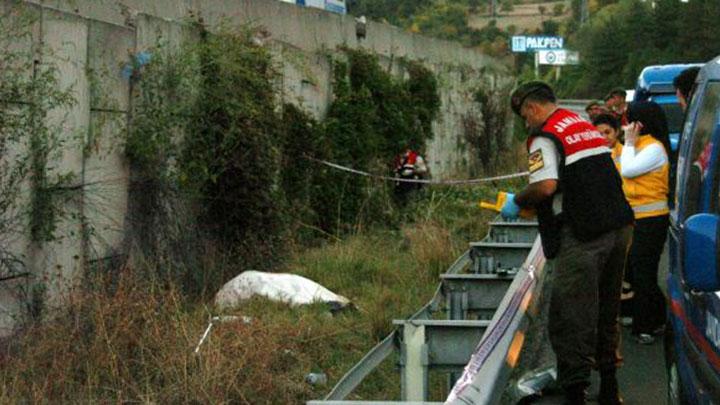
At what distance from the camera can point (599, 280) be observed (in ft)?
29.5

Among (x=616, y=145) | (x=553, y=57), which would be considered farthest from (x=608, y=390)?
(x=553, y=57)

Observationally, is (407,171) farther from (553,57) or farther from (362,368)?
(553,57)

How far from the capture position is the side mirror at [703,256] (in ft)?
17.2

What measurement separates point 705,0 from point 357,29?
35407 mm

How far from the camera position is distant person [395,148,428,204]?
63.8 feet

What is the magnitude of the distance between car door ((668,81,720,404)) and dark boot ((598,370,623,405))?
1253 mm

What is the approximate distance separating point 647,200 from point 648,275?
0.60 metres

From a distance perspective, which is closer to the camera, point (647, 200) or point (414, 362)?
point (414, 362)

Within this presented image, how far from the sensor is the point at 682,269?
595 cm

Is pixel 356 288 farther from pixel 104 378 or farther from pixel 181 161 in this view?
pixel 104 378

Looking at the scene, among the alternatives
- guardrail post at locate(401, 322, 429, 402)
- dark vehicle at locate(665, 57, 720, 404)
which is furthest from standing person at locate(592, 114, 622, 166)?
guardrail post at locate(401, 322, 429, 402)

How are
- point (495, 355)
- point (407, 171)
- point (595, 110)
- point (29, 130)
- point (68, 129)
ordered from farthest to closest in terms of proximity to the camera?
point (407, 171)
point (595, 110)
point (68, 129)
point (29, 130)
point (495, 355)

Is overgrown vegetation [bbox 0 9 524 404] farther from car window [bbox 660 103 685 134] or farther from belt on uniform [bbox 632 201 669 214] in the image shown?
car window [bbox 660 103 685 134]

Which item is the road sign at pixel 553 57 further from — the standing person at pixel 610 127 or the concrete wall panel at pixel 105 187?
the concrete wall panel at pixel 105 187
